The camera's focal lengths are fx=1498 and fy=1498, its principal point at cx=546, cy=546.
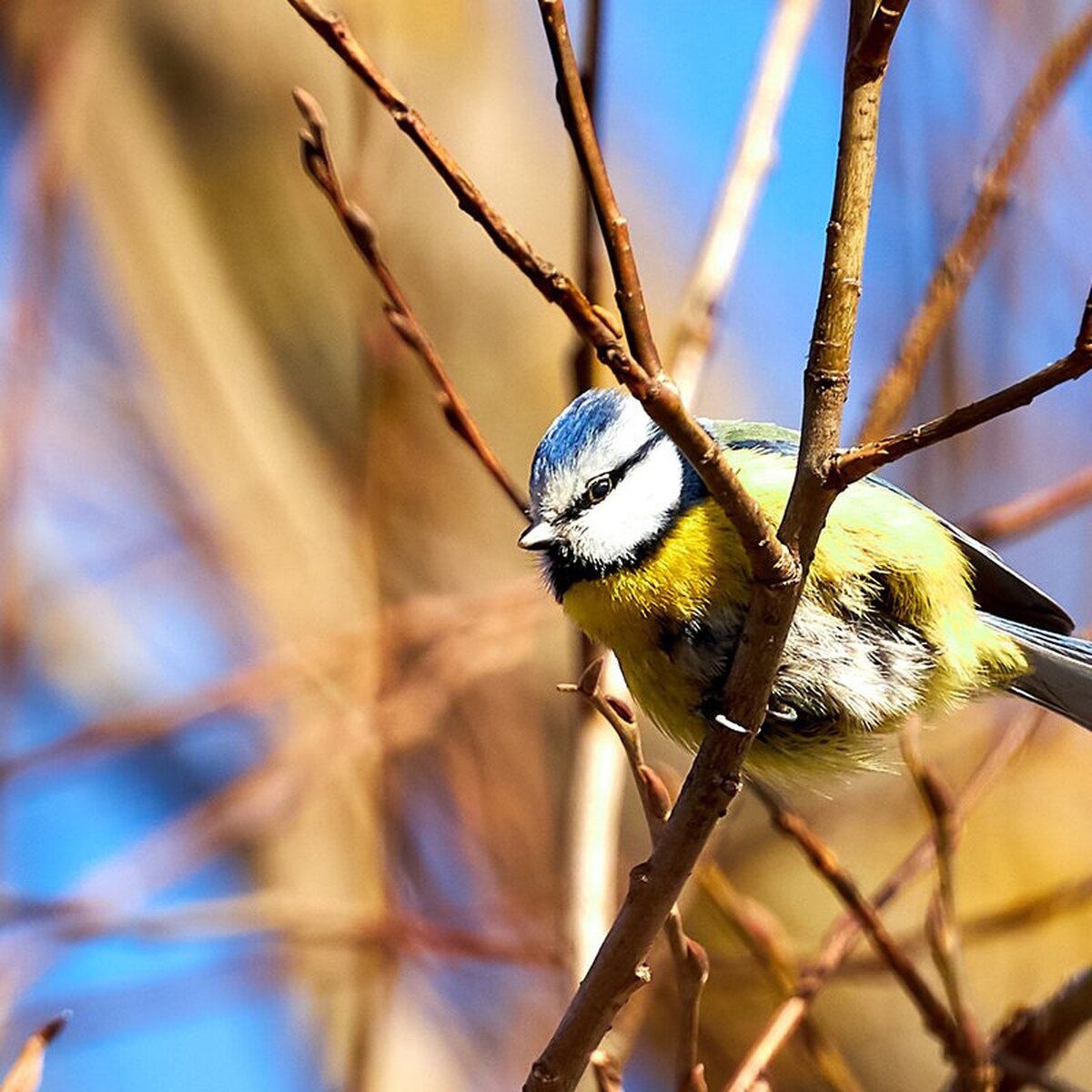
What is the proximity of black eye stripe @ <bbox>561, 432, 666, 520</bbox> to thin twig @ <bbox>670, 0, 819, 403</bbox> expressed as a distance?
0.38 ft

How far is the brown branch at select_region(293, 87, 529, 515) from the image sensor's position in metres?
1.44

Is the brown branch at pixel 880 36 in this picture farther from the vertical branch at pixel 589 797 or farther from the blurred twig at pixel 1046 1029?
the blurred twig at pixel 1046 1029

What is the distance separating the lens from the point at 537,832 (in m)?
3.41

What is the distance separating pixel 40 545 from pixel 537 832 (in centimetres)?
151

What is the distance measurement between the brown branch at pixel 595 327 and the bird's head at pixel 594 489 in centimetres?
66

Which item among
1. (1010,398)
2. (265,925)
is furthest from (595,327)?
(265,925)

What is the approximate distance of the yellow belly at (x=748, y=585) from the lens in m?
1.75

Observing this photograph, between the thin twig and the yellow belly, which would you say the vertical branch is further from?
the thin twig

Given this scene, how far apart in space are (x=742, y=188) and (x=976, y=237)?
360 millimetres

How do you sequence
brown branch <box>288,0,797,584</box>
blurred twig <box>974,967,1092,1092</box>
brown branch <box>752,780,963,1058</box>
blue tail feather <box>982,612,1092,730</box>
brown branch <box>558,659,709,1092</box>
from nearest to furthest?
brown branch <box>288,0,797,584</box> → brown branch <box>558,659,709,1092</box> → brown branch <box>752,780,963,1058</box> → blurred twig <box>974,967,1092,1092</box> → blue tail feather <box>982,612,1092,730</box>

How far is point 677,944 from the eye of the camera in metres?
1.30

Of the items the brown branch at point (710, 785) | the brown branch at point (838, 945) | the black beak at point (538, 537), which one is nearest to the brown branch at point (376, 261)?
the black beak at point (538, 537)

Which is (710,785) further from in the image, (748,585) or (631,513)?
(631,513)

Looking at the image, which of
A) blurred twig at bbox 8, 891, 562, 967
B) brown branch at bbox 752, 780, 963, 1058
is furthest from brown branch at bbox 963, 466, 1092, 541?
blurred twig at bbox 8, 891, 562, 967
